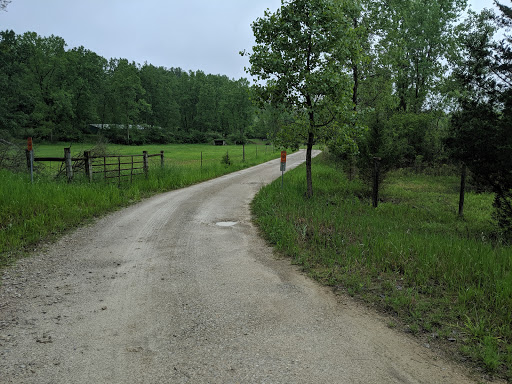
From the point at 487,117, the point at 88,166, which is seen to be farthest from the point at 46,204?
the point at 487,117

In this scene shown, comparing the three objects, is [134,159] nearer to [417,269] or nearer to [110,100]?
[417,269]

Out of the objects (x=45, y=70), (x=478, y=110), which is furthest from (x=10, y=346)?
(x=45, y=70)

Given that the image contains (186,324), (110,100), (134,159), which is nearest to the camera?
(186,324)

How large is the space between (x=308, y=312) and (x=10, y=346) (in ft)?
10.8

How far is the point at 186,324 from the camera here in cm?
390

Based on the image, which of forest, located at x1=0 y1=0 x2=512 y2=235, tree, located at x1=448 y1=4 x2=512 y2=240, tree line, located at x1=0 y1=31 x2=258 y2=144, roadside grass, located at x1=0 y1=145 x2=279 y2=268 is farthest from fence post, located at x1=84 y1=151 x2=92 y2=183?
tree line, located at x1=0 y1=31 x2=258 y2=144

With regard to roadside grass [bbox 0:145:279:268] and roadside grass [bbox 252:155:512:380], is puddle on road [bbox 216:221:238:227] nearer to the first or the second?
roadside grass [bbox 252:155:512:380]

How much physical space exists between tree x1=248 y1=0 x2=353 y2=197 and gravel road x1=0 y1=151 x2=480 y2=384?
641 cm

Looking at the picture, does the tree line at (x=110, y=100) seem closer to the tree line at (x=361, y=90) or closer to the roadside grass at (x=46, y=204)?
the roadside grass at (x=46, y=204)

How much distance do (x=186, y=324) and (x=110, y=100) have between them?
247 feet

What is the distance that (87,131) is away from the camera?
6812 cm

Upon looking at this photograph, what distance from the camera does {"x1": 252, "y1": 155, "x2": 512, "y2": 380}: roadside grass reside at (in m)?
3.71

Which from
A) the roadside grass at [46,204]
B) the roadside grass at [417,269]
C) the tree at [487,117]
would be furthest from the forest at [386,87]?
the roadside grass at [46,204]

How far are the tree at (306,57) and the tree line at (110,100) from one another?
2993cm
